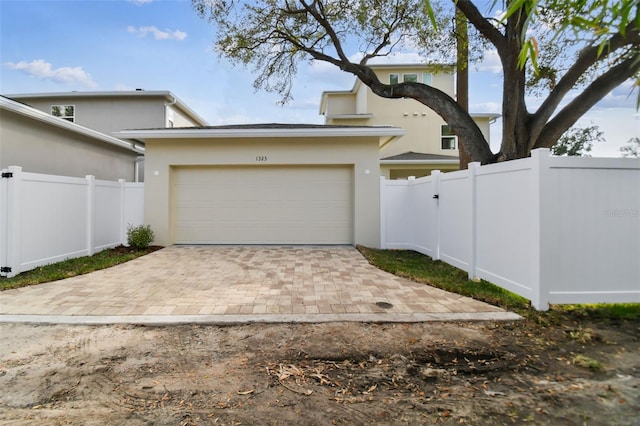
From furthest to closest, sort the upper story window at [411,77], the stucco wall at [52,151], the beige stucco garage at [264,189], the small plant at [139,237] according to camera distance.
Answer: the upper story window at [411,77] → the beige stucco garage at [264,189] → the small plant at [139,237] → the stucco wall at [52,151]

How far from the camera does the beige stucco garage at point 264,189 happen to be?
33.3 feet

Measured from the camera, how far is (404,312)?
458 cm

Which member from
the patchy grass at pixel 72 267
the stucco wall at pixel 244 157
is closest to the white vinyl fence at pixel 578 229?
the stucco wall at pixel 244 157

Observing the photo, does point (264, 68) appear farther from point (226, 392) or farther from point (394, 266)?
point (226, 392)

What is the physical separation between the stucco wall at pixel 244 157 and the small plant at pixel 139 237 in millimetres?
453

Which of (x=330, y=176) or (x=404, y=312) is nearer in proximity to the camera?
(x=404, y=312)

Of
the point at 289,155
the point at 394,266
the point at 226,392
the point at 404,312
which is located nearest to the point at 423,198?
the point at 394,266

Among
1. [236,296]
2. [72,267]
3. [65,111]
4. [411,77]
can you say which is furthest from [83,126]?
[411,77]

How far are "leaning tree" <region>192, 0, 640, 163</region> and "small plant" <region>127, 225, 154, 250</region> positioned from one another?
6138 mm

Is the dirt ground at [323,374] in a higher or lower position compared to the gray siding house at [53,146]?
lower

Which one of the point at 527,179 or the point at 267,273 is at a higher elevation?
the point at 527,179

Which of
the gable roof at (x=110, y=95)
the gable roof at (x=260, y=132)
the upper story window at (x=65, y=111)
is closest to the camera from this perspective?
the gable roof at (x=260, y=132)

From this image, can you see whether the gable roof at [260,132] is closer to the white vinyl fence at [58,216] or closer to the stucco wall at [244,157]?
the stucco wall at [244,157]

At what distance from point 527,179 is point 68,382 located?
5.62m
